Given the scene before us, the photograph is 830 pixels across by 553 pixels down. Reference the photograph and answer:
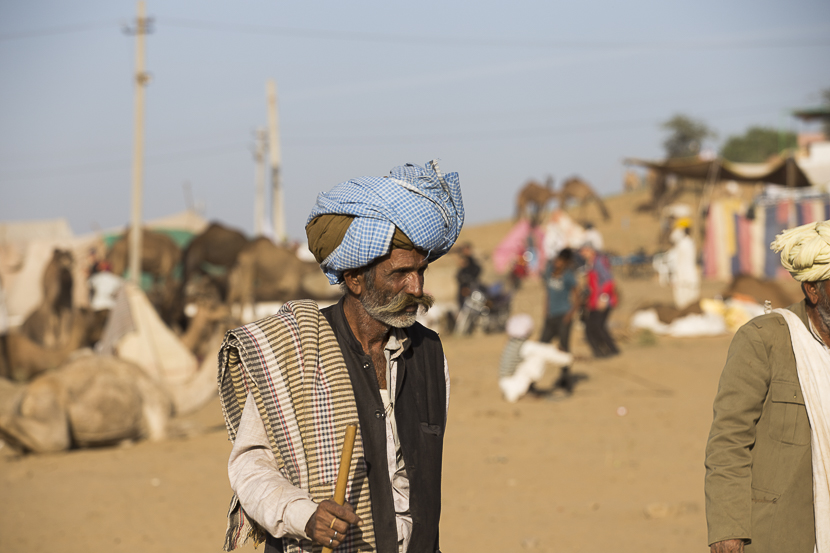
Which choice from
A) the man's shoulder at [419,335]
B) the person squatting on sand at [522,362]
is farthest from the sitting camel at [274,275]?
the man's shoulder at [419,335]

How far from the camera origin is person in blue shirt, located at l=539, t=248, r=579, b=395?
35.2 ft

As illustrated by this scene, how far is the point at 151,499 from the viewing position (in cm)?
675

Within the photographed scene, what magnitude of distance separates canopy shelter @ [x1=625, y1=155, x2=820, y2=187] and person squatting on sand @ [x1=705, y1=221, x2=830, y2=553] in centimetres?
1661

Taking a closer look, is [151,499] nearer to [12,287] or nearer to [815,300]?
[815,300]

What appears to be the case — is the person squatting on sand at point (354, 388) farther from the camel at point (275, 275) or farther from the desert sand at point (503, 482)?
the camel at point (275, 275)

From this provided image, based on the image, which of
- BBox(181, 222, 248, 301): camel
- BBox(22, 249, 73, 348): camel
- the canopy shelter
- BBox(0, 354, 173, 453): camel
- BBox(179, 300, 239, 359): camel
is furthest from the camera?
the canopy shelter

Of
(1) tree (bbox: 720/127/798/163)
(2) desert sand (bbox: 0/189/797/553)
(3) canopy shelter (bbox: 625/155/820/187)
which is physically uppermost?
(1) tree (bbox: 720/127/798/163)

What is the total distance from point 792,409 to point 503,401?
7891 millimetres

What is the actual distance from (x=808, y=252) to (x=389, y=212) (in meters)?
1.29

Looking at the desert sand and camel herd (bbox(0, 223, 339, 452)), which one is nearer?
the desert sand

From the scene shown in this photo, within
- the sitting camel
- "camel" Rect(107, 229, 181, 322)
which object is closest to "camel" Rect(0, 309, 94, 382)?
"camel" Rect(107, 229, 181, 322)

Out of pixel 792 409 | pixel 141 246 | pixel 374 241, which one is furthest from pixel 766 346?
pixel 141 246

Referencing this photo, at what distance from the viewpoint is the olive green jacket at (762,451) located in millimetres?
2426

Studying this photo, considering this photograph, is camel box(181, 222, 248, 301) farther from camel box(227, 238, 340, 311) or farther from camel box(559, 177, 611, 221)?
camel box(559, 177, 611, 221)
